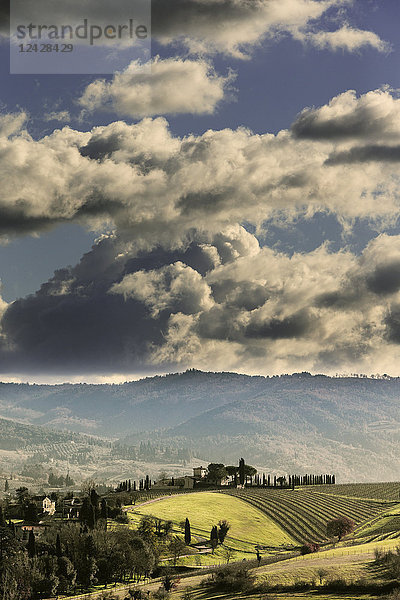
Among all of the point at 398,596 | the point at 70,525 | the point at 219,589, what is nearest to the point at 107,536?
the point at 70,525

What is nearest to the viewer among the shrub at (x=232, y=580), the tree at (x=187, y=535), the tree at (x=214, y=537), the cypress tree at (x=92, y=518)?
the shrub at (x=232, y=580)

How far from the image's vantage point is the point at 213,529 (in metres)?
192

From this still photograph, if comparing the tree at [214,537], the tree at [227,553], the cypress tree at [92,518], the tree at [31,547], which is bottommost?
the tree at [227,553]

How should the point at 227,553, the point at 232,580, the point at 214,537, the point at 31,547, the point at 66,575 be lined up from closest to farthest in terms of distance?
1. the point at 232,580
2. the point at 66,575
3. the point at 31,547
4. the point at 227,553
5. the point at 214,537

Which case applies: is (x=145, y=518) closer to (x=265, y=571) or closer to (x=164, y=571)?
(x=164, y=571)

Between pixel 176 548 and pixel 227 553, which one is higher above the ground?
pixel 176 548

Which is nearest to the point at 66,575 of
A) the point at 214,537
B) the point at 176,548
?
the point at 176,548

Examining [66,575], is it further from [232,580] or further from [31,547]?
[232,580]

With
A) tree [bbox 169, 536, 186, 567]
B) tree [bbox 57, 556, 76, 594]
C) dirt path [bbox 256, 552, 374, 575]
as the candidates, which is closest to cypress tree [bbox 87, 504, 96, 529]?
tree [bbox 169, 536, 186, 567]

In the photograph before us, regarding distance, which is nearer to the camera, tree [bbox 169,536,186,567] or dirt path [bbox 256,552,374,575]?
dirt path [bbox 256,552,374,575]

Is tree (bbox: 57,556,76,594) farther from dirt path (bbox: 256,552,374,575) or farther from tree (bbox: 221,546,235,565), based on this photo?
tree (bbox: 221,546,235,565)

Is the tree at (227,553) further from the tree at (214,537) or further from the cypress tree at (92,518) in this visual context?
the cypress tree at (92,518)

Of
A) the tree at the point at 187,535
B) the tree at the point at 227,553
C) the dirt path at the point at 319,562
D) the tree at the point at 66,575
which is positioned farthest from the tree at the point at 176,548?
the tree at the point at 66,575

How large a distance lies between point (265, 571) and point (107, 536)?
40726 mm
